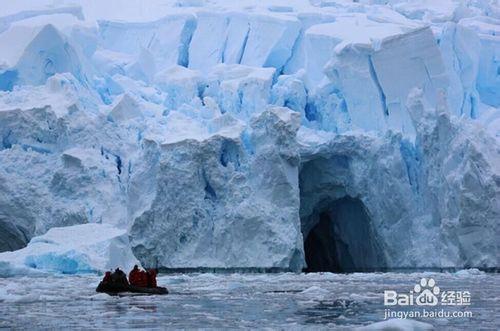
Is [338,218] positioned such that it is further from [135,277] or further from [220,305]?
[220,305]

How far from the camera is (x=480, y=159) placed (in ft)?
70.8

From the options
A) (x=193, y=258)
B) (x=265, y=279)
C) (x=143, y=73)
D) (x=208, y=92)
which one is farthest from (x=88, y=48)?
(x=265, y=279)

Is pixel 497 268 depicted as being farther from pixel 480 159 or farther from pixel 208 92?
pixel 208 92

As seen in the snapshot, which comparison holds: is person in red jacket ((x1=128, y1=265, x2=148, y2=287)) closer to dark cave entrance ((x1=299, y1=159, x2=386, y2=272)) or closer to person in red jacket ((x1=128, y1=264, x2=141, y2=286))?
person in red jacket ((x1=128, y1=264, x2=141, y2=286))

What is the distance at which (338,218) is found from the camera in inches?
1112

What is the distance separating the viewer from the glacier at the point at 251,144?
21797 mm

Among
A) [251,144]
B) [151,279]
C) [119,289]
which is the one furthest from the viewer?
[251,144]

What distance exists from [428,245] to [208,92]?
25.8 ft

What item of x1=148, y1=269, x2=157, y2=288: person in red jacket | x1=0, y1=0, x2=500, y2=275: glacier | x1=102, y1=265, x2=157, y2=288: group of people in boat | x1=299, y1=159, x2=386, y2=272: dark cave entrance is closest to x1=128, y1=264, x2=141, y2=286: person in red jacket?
x1=102, y1=265, x2=157, y2=288: group of people in boat

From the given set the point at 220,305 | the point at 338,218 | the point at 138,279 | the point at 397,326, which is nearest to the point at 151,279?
the point at 138,279

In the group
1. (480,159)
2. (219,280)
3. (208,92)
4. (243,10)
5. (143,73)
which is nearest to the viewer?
(219,280)

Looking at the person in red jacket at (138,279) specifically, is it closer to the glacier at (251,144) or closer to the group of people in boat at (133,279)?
the group of people in boat at (133,279)

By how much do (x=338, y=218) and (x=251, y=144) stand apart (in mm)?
5979

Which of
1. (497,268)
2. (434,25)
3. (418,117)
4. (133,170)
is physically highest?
(434,25)
